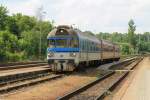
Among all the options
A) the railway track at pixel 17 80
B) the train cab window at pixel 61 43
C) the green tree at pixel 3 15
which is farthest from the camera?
the green tree at pixel 3 15

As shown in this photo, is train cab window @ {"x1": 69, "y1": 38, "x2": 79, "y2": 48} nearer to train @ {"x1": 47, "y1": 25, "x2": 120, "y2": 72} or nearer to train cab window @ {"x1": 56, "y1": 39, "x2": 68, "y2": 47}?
train @ {"x1": 47, "y1": 25, "x2": 120, "y2": 72}

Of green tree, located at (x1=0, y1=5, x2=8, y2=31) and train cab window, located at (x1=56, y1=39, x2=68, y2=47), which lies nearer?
train cab window, located at (x1=56, y1=39, x2=68, y2=47)

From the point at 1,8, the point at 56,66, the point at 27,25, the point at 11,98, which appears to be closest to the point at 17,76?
the point at 56,66

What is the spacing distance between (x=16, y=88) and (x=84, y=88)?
128 inches

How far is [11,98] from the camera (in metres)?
16.5

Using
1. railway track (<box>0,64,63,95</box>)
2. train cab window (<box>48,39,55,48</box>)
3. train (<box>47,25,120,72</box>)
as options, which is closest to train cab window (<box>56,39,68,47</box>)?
train (<box>47,25,120,72</box>)

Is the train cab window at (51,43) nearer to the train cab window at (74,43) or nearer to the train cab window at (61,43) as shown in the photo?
the train cab window at (61,43)

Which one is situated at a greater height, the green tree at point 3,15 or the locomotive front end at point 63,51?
the green tree at point 3,15

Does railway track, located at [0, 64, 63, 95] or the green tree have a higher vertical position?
the green tree

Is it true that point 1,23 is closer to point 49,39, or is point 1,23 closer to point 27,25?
point 27,25

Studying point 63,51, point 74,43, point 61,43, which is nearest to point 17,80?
point 63,51

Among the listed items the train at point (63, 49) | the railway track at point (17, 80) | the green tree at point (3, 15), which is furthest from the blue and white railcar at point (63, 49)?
the green tree at point (3, 15)

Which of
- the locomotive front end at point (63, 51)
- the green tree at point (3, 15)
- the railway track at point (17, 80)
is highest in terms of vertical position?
the green tree at point (3, 15)

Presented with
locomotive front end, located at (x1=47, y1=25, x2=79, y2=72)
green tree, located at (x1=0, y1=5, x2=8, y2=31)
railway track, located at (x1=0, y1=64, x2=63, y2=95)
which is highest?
green tree, located at (x1=0, y1=5, x2=8, y2=31)
